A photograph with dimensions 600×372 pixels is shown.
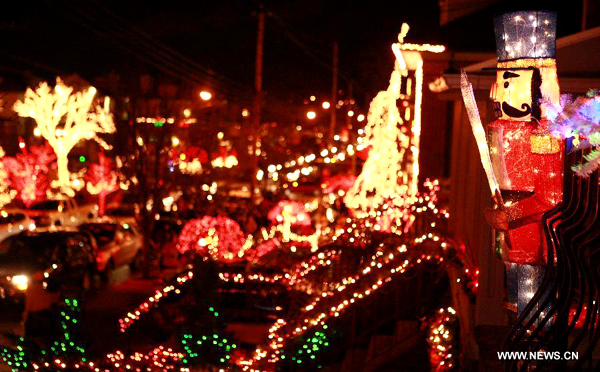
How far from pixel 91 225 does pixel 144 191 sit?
1630 mm

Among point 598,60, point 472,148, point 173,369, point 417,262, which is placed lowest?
point 173,369

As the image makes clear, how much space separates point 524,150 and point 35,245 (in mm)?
13342

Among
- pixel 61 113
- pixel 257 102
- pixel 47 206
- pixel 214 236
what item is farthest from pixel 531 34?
pixel 61 113

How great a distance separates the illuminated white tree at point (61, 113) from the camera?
101ft

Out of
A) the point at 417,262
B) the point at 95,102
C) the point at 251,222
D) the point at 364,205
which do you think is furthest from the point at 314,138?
the point at 417,262

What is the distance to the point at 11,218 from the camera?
21.7 metres

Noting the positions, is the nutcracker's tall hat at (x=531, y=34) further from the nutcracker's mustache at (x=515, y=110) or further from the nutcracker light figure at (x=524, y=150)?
the nutcracker's mustache at (x=515, y=110)

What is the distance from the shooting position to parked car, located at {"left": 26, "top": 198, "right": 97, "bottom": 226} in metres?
25.0

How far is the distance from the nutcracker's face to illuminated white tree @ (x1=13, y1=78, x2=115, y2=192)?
2646 cm

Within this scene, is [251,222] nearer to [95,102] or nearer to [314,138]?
[95,102]

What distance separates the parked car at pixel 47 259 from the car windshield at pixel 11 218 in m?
4.07

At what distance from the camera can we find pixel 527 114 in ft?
16.1

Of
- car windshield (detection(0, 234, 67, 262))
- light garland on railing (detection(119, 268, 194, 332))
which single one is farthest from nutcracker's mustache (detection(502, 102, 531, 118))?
car windshield (detection(0, 234, 67, 262))

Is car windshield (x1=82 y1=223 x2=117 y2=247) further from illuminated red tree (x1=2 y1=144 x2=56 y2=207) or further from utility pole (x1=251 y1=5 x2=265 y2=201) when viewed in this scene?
illuminated red tree (x1=2 y1=144 x2=56 y2=207)
